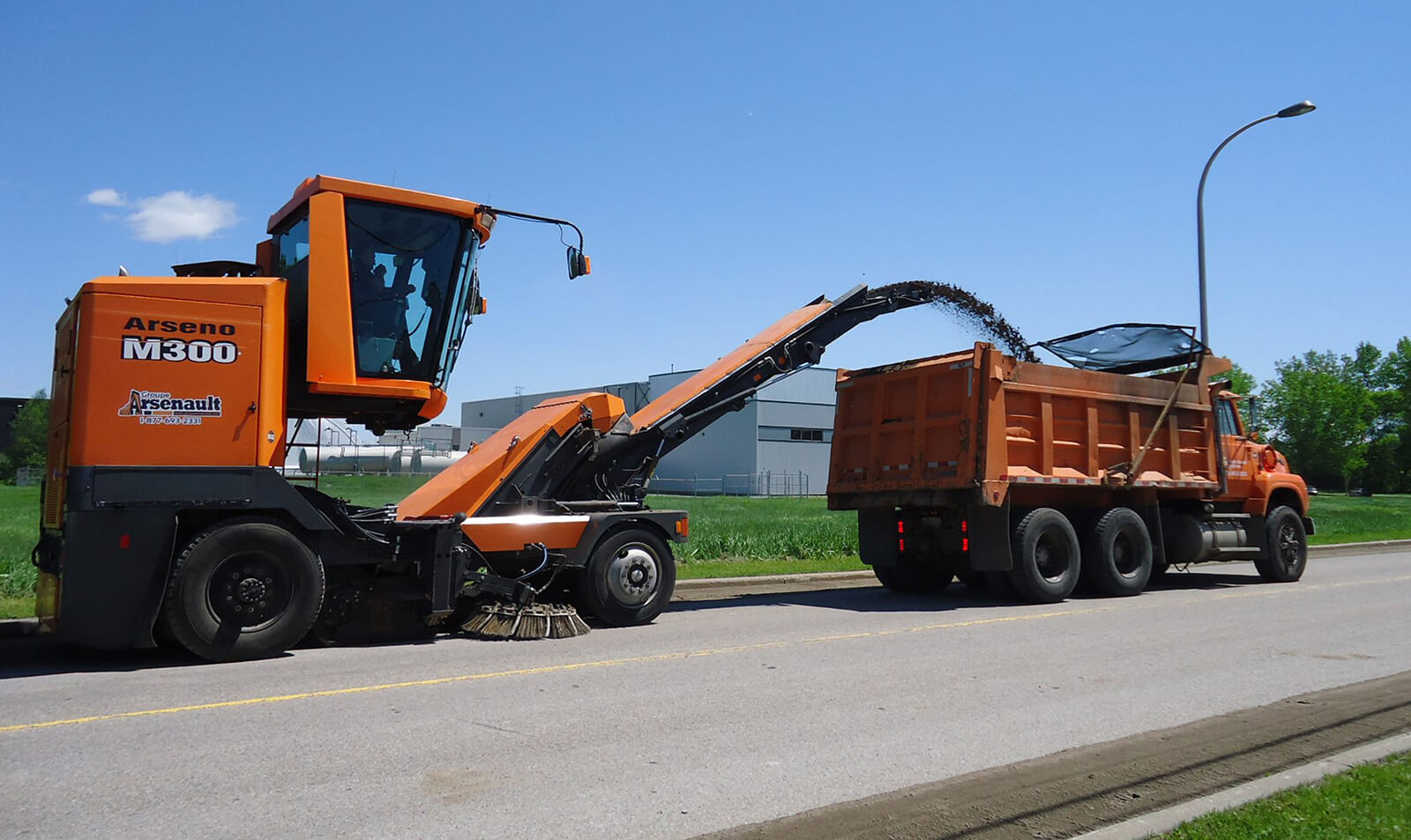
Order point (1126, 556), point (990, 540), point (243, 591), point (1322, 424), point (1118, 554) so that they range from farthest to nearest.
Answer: point (1322, 424)
point (1126, 556)
point (1118, 554)
point (990, 540)
point (243, 591)

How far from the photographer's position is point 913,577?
1397 cm

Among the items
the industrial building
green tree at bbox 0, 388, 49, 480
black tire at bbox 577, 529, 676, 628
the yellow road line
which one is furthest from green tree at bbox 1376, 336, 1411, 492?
green tree at bbox 0, 388, 49, 480

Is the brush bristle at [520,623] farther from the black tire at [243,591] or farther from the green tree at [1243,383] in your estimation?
the green tree at [1243,383]

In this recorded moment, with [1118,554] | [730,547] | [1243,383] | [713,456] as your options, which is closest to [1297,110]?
[1118,554]

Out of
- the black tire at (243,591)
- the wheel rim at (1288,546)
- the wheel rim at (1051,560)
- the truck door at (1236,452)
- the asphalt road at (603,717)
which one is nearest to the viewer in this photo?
Result: the asphalt road at (603,717)

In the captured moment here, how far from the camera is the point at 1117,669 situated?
26.3 ft

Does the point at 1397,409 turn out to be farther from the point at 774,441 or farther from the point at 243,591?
the point at 243,591

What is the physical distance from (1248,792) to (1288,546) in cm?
1326

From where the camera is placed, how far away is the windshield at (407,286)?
350 inches

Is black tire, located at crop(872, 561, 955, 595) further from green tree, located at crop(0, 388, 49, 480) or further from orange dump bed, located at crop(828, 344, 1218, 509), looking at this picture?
green tree, located at crop(0, 388, 49, 480)

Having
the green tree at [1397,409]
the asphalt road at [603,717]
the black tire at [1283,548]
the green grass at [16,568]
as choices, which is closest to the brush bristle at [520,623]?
the asphalt road at [603,717]

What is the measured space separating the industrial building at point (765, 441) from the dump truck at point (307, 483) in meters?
50.5

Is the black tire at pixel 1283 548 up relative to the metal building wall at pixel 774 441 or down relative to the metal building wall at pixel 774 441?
down

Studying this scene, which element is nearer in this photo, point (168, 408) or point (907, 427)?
point (168, 408)
